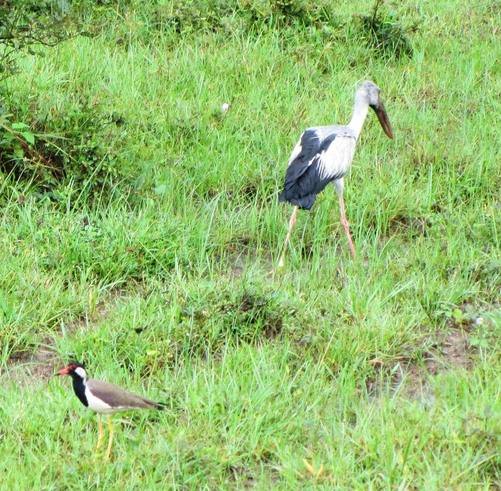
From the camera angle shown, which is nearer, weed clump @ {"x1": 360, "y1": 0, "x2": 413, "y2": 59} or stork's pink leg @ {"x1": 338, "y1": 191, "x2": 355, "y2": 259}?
stork's pink leg @ {"x1": 338, "y1": 191, "x2": 355, "y2": 259}

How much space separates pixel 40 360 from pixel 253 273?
4.14ft

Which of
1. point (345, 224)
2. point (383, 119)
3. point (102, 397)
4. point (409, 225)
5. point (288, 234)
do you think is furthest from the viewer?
point (383, 119)

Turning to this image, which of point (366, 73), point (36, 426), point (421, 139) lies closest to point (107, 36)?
point (366, 73)

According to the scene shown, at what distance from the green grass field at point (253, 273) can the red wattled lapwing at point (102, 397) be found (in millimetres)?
154

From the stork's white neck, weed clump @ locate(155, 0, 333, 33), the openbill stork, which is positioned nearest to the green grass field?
weed clump @ locate(155, 0, 333, 33)

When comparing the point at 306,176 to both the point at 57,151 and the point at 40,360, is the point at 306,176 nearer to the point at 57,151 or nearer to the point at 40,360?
the point at 57,151

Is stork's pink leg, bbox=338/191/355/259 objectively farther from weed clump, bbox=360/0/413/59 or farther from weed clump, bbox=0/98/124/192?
weed clump, bbox=360/0/413/59

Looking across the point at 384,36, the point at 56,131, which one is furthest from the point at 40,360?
the point at 384,36

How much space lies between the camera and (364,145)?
730cm

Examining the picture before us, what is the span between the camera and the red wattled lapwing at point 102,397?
4309 millimetres

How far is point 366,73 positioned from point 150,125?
188 centimetres

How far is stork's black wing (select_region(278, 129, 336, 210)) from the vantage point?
20.2ft

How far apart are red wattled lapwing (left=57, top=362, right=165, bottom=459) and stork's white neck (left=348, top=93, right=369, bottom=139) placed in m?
2.82

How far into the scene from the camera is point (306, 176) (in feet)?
20.4
